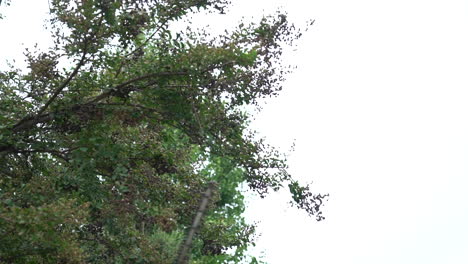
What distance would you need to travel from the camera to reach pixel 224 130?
12.5 metres

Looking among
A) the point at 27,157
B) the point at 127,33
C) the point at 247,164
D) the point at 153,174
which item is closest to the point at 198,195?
the point at 153,174

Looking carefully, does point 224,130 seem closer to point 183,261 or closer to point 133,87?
point 133,87

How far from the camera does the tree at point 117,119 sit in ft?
36.1

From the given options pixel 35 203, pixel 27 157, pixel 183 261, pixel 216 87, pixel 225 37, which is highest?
pixel 225 37

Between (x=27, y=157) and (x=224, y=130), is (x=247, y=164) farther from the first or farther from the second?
(x=27, y=157)

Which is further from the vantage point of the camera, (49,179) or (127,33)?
(49,179)

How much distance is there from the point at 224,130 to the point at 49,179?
9.99 ft

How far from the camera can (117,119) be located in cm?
1192

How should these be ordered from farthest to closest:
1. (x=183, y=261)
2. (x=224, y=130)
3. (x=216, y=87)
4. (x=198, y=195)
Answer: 1. (x=198, y=195)
2. (x=224, y=130)
3. (x=216, y=87)
4. (x=183, y=261)

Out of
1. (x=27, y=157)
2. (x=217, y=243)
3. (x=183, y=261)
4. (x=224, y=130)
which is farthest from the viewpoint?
(x=217, y=243)

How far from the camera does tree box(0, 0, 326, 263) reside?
36.1ft

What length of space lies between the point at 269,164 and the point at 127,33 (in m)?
3.40

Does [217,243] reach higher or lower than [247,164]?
higher

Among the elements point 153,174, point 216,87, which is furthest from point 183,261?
point 153,174
